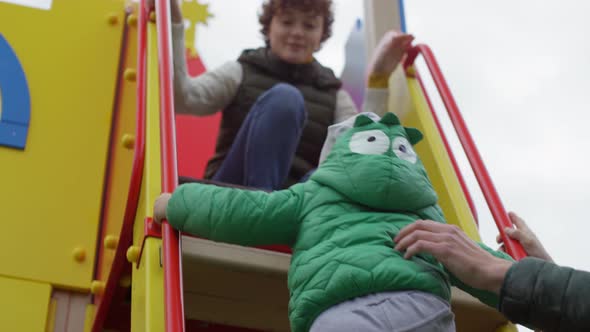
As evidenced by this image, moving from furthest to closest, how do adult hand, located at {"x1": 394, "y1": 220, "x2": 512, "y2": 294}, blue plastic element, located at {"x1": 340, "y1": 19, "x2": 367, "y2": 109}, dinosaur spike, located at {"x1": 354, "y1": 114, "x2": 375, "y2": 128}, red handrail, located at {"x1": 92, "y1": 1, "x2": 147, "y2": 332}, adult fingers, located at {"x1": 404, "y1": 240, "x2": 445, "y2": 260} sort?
blue plastic element, located at {"x1": 340, "y1": 19, "x2": 367, "y2": 109}
red handrail, located at {"x1": 92, "y1": 1, "x2": 147, "y2": 332}
dinosaur spike, located at {"x1": 354, "y1": 114, "x2": 375, "y2": 128}
adult fingers, located at {"x1": 404, "y1": 240, "x2": 445, "y2": 260}
adult hand, located at {"x1": 394, "y1": 220, "x2": 512, "y2": 294}

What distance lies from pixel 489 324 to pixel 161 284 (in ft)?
2.93

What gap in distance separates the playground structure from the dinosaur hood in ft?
1.20

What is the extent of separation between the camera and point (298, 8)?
139 inches

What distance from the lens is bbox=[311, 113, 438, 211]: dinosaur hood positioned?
1899mm

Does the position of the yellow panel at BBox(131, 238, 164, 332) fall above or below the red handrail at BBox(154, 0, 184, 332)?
below

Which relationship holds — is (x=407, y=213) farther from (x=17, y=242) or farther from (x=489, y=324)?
(x=17, y=242)

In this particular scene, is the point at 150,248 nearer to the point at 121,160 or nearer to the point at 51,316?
the point at 51,316

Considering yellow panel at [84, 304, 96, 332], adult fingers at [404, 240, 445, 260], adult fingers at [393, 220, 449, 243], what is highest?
adult fingers at [393, 220, 449, 243]

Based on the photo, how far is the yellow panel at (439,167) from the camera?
2848 mm

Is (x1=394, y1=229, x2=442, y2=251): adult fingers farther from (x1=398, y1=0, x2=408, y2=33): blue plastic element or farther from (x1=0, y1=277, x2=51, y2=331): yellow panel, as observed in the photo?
(x1=398, y1=0, x2=408, y2=33): blue plastic element

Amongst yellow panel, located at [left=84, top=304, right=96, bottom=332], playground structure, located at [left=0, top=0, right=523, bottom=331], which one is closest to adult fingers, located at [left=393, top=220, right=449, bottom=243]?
playground structure, located at [left=0, top=0, right=523, bottom=331]

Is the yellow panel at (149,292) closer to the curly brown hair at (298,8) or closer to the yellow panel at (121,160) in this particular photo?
the yellow panel at (121,160)

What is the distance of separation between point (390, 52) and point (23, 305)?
1.43m

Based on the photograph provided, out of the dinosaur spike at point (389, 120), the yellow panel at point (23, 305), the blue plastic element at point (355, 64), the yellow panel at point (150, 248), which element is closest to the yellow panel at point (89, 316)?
the yellow panel at point (23, 305)
